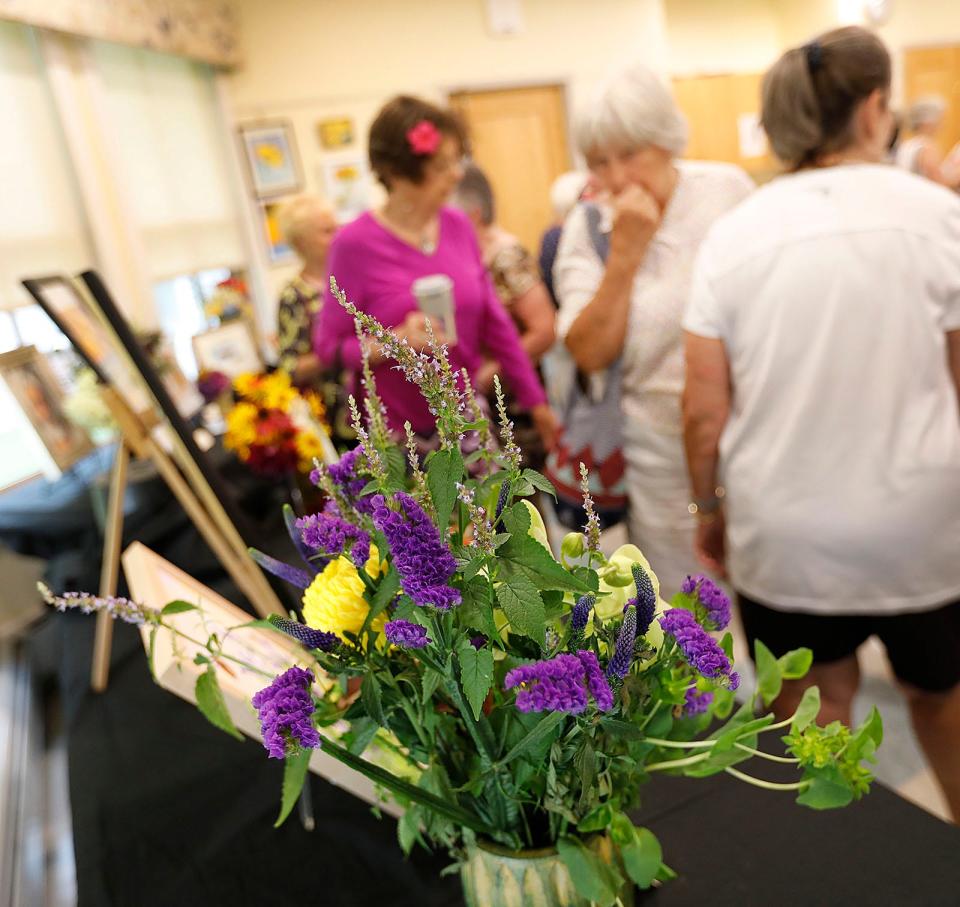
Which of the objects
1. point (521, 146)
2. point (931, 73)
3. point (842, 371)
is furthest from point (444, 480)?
point (931, 73)

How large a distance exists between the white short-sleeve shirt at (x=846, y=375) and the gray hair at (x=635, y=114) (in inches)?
15.8

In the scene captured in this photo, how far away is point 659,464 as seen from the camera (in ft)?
5.97

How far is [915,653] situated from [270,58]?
523 centimetres

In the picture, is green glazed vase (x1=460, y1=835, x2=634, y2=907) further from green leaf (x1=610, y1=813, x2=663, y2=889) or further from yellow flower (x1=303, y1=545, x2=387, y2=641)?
yellow flower (x1=303, y1=545, x2=387, y2=641)

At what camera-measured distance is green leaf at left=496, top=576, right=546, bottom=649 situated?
504mm

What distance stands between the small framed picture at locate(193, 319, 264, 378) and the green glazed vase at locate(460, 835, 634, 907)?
3322 mm

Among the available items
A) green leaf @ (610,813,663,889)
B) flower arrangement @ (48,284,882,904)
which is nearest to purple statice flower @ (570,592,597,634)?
flower arrangement @ (48,284,882,904)

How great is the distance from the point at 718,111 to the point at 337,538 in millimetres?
7859

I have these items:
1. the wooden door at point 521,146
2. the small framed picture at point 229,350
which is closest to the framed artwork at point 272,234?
the small framed picture at point 229,350

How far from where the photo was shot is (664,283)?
5.58 ft

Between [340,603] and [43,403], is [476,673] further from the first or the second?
[43,403]

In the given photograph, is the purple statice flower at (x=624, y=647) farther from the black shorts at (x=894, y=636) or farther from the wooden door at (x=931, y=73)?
the wooden door at (x=931, y=73)

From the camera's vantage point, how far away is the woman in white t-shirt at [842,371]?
1.20 m

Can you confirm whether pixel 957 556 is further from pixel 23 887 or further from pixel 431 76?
pixel 431 76
